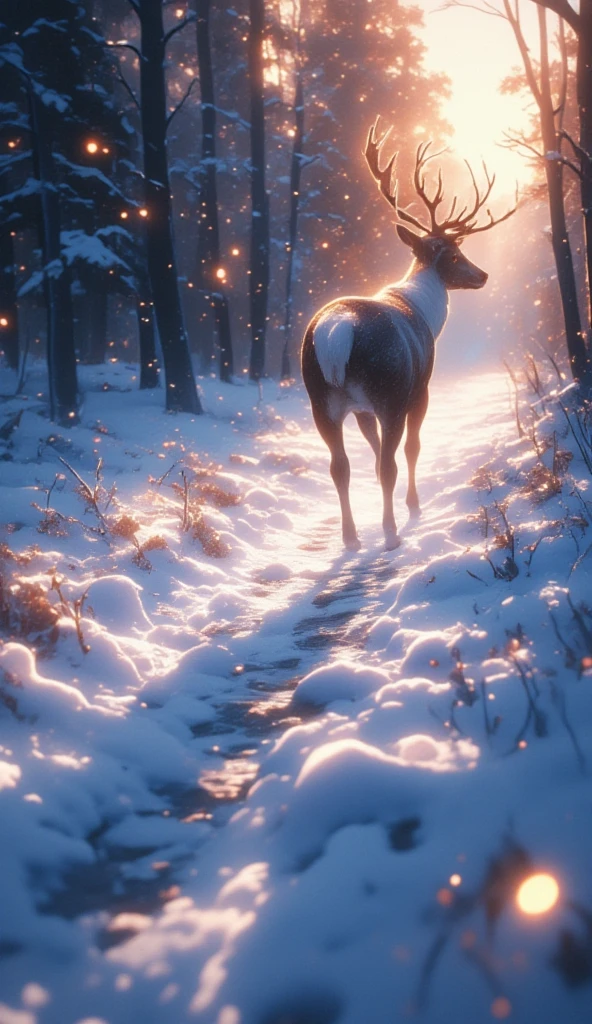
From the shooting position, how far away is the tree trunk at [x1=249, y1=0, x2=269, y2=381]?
568 inches

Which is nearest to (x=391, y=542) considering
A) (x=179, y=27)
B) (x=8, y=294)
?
Result: (x=179, y=27)

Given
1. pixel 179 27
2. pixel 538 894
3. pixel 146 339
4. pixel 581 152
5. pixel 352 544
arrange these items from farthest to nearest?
pixel 146 339, pixel 179 27, pixel 581 152, pixel 352 544, pixel 538 894

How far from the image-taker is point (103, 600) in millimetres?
3111

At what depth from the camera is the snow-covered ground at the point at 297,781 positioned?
→ 1173mm

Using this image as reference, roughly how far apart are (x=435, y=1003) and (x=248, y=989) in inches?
13.9

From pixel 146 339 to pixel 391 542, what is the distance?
37.6ft

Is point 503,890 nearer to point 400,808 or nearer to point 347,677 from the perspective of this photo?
point 400,808

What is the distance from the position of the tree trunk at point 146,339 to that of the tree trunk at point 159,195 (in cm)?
297

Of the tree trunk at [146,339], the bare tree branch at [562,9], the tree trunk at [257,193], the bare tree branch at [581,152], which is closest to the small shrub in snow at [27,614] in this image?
the bare tree branch at [562,9]

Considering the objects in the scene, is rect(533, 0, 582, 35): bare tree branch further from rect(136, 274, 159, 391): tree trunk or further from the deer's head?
rect(136, 274, 159, 391): tree trunk

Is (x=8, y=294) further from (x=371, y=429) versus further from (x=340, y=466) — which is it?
(x=340, y=466)

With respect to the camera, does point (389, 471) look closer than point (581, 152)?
Yes

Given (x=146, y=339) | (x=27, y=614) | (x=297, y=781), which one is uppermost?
(x=146, y=339)

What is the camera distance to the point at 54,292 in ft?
35.1
